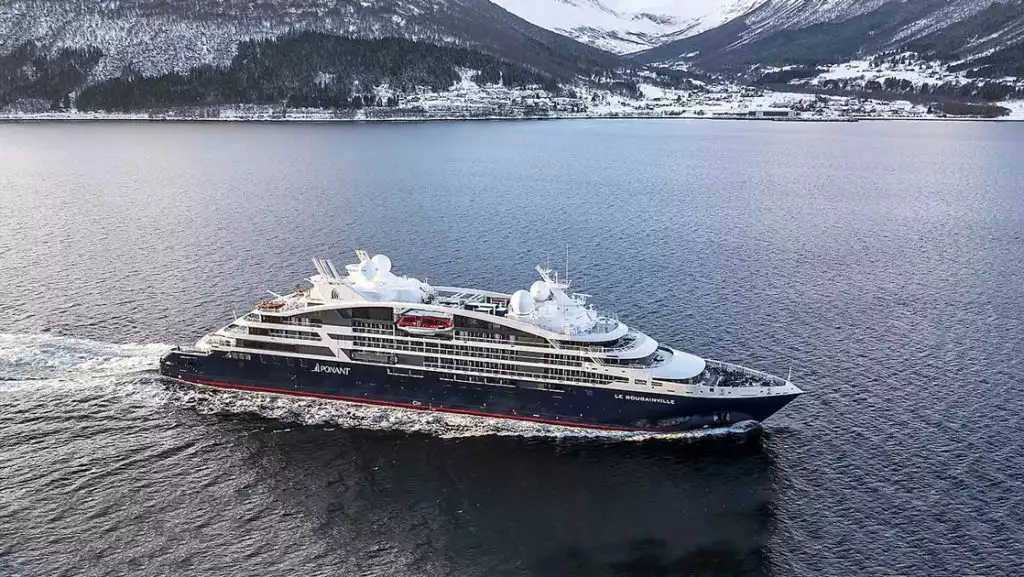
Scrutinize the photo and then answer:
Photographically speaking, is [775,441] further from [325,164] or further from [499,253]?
[325,164]

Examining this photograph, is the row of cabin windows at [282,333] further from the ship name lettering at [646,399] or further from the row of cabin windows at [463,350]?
the ship name lettering at [646,399]

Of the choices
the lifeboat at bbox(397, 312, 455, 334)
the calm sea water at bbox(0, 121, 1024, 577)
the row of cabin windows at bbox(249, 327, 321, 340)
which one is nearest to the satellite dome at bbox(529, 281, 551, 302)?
the lifeboat at bbox(397, 312, 455, 334)

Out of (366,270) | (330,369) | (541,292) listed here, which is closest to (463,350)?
(541,292)

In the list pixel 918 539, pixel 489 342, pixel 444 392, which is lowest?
pixel 918 539

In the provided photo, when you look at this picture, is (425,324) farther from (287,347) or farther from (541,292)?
(287,347)

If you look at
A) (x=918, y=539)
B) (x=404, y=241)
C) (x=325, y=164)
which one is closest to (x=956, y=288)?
(x=918, y=539)
